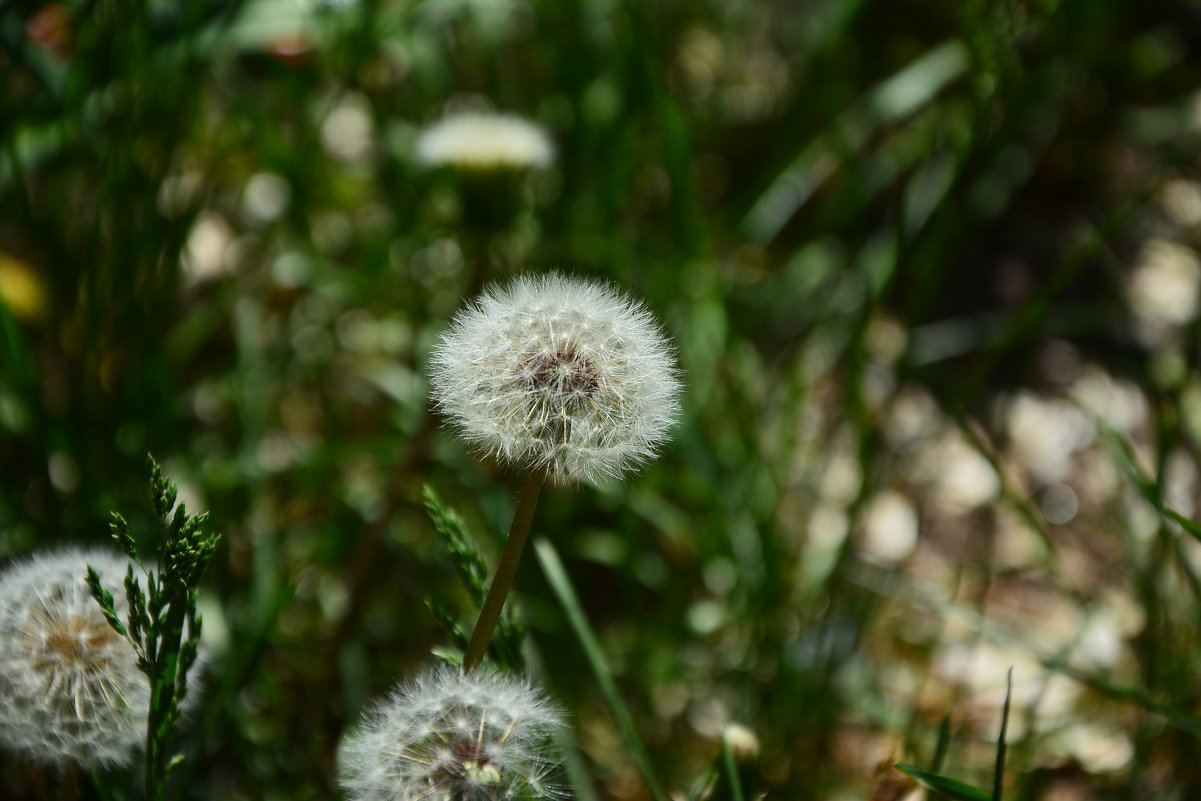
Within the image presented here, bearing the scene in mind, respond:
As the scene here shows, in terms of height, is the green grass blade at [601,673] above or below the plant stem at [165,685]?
above

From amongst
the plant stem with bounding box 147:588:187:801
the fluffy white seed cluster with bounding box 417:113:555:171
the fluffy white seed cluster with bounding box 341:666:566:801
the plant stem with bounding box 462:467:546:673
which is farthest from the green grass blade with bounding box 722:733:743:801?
the fluffy white seed cluster with bounding box 417:113:555:171

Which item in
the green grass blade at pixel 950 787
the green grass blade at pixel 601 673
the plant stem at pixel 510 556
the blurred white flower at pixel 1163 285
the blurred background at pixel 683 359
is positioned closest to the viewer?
the plant stem at pixel 510 556

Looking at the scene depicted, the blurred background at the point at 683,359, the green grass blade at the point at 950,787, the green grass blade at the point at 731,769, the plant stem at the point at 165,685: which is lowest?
the plant stem at the point at 165,685

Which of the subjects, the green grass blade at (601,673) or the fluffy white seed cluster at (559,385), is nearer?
the fluffy white seed cluster at (559,385)

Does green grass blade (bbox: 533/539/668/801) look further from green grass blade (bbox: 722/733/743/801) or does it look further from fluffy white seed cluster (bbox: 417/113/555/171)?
fluffy white seed cluster (bbox: 417/113/555/171)

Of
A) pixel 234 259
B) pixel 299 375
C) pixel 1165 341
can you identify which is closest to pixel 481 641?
pixel 299 375

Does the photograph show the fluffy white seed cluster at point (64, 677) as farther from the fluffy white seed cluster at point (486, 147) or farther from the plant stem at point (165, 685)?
the fluffy white seed cluster at point (486, 147)

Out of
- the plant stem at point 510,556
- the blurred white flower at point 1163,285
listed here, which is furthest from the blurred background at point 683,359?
the plant stem at point 510,556
